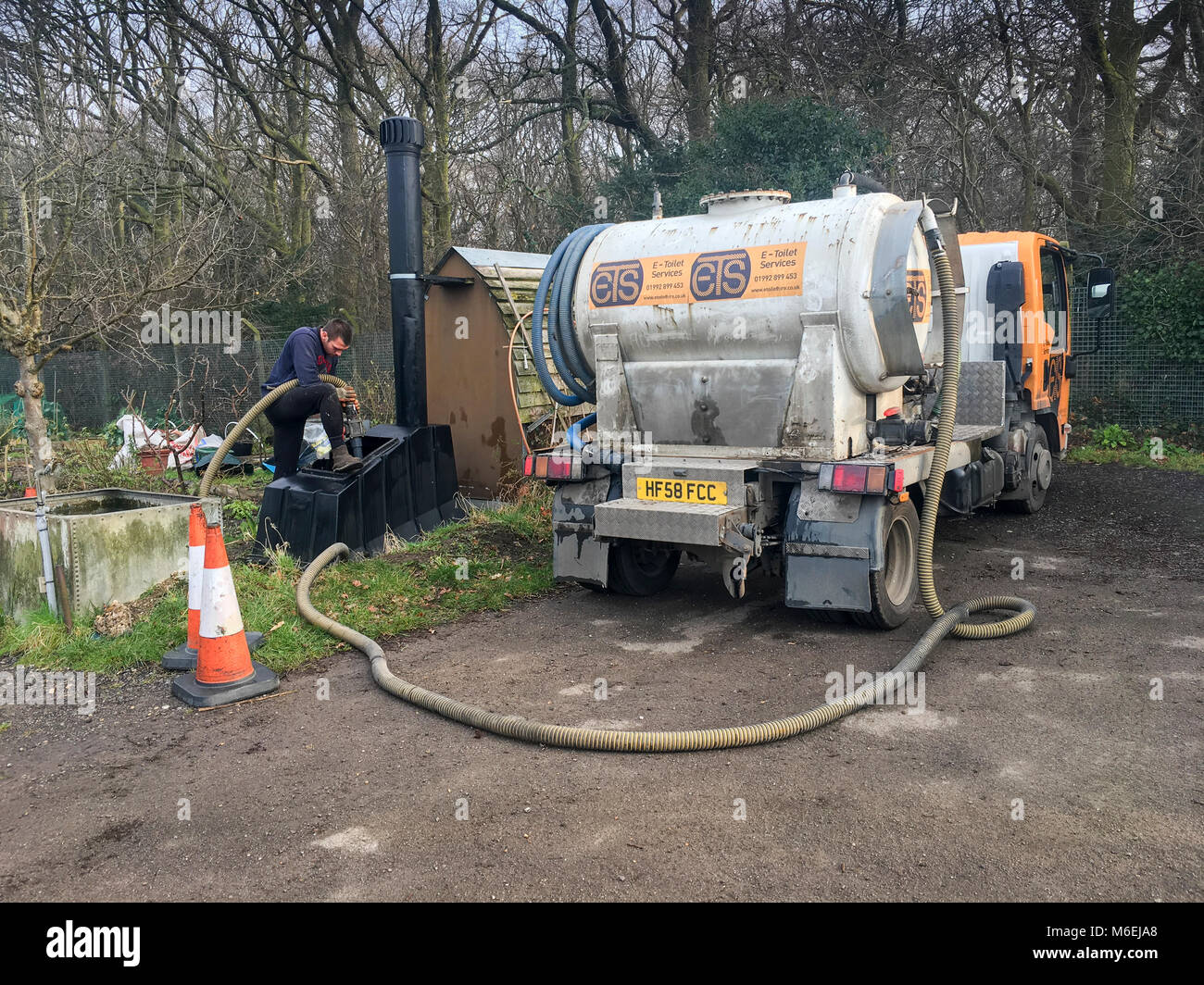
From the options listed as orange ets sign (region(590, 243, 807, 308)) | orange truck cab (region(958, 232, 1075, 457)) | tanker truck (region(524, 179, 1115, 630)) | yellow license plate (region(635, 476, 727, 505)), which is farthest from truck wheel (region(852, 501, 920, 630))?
orange truck cab (region(958, 232, 1075, 457))

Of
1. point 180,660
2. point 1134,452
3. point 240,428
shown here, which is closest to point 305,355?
point 240,428

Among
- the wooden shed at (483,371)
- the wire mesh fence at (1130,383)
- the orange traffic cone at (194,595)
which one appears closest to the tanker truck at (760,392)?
the orange traffic cone at (194,595)

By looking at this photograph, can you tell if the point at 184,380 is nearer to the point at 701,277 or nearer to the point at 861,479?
the point at 701,277

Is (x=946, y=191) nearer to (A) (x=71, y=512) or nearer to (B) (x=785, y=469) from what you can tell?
(B) (x=785, y=469)

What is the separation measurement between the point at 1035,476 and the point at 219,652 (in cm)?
750

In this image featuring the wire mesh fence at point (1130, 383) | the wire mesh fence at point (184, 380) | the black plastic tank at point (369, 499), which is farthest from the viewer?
the wire mesh fence at point (184, 380)

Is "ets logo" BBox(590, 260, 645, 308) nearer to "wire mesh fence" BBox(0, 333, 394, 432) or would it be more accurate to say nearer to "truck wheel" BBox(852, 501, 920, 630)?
"truck wheel" BBox(852, 501, 920, 630)

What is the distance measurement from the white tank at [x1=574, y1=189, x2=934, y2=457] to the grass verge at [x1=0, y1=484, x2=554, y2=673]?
1.66 m

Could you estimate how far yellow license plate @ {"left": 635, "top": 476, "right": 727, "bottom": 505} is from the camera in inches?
223

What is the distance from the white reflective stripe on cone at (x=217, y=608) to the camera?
4844 millimetres

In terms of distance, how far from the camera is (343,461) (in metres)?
7.46

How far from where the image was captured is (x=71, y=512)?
6965 mm

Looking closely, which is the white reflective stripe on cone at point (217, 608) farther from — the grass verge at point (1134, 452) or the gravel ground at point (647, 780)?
the grass verge at point (1134, 452)

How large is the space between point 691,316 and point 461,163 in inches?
540
